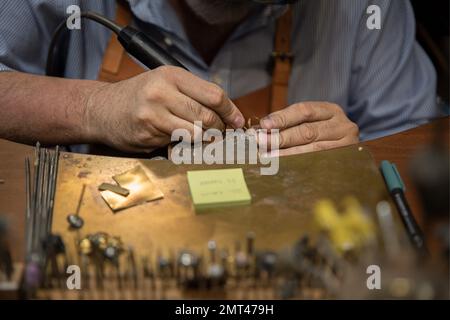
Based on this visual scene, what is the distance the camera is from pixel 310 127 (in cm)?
91

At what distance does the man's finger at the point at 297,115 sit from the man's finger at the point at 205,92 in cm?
6

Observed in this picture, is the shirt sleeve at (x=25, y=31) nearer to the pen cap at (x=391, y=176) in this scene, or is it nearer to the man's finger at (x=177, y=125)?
the man's finger at (x=177, y=125)

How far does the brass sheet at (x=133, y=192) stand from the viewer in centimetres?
71

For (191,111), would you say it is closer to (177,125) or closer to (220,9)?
(177,125)

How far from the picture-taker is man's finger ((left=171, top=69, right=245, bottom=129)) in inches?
33.0

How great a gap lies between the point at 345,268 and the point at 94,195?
1.03 ft

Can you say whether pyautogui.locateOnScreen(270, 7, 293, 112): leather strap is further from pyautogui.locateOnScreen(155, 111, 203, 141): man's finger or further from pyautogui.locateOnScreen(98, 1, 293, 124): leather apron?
pyautogui.locateOnScreen(155, 111, 203, 141): man's finger

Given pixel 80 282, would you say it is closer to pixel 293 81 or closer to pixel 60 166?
pixel 60 166

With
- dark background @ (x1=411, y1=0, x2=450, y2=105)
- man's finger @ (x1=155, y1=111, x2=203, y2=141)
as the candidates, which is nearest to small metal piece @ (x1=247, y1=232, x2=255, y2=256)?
man's finger @ (x1=155, y1=111, x2=203, y2=141)

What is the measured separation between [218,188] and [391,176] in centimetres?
22

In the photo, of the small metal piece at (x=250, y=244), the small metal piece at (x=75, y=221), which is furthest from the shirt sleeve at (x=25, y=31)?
the small metal piece at (x=250, y=244)

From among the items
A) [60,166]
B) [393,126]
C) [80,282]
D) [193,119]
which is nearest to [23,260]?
[80,282]

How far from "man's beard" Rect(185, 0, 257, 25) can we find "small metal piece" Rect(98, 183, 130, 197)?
46 cm

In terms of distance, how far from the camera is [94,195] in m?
0.72
